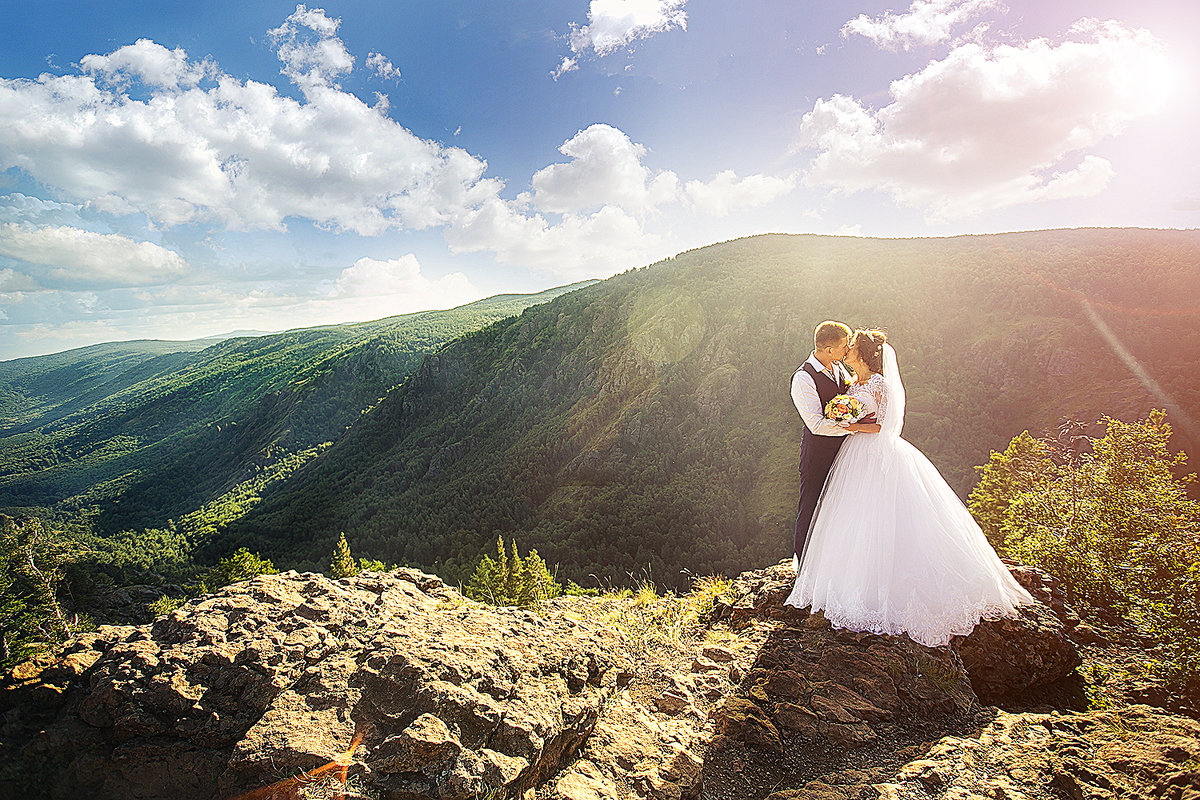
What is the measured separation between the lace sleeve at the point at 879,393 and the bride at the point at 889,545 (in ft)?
0.03

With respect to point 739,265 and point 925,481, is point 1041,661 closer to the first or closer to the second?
point 925,481

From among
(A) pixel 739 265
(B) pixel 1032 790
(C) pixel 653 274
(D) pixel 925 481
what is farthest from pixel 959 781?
(C) pixel 653 274

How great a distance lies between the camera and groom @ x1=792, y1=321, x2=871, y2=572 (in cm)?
521

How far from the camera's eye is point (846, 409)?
5141 mm

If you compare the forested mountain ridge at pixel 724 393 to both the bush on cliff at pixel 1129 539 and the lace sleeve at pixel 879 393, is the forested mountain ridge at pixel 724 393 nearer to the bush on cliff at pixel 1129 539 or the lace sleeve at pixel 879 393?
the bush on cliff at pixel 1129 539

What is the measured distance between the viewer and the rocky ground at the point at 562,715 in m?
3.09

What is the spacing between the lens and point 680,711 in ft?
13.6

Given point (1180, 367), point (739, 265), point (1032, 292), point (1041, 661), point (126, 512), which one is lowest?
point (126, 512)

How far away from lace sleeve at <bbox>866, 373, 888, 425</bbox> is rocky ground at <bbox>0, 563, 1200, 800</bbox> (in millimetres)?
2204

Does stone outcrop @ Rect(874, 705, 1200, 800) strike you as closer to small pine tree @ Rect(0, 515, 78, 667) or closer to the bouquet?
the bouquet

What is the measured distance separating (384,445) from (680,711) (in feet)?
432

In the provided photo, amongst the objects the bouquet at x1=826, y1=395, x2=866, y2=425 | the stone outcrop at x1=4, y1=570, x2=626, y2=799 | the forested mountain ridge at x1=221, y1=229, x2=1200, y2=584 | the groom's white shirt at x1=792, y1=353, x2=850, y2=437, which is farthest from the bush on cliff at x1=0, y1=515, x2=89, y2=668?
the bouquet at x1=826, y1=395, x2=866, y2=425

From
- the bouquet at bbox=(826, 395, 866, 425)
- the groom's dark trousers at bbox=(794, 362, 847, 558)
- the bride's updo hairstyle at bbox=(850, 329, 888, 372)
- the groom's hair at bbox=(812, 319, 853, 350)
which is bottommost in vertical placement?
the groom's dark trousers at bbox=(794, 362, 847, 558)

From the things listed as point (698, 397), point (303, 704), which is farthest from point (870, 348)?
point (698, 397)
